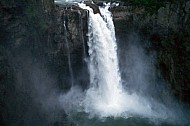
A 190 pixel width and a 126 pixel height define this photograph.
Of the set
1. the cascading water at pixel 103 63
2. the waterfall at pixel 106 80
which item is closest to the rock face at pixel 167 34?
the cascading water at pixel 103 63

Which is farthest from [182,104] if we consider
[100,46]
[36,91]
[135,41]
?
[36,91]

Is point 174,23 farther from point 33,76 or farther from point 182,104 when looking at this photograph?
point 33,76

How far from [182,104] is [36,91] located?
341 inches

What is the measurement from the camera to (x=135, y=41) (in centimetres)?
1917

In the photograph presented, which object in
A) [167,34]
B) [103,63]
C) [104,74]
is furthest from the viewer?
[104,74]

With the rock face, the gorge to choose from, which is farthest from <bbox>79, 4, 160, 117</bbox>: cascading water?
the rock face

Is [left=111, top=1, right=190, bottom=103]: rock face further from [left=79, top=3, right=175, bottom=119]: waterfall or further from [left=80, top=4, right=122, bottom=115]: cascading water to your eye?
[left=79, top=3, right=175, bottom=119]: waterfall

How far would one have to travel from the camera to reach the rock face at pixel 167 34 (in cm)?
1800

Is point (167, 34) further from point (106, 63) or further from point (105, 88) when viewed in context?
point (105, 88)

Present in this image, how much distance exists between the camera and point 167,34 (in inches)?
721

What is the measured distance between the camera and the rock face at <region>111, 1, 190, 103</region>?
59.1 feet

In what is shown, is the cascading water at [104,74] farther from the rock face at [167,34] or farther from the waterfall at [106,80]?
the rock face at [167,34]

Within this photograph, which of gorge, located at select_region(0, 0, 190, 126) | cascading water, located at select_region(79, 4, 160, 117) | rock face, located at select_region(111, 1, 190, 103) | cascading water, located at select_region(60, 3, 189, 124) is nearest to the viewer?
gorge, located at select_region(0, 0, 190, 126)

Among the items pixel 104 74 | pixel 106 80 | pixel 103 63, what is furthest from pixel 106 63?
pixel 106 80
